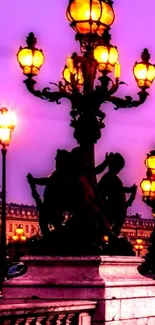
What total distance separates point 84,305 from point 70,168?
8.01 feet

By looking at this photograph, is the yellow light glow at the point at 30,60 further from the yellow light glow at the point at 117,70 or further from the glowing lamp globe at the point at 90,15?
the yellow light glow at the point at 117,70

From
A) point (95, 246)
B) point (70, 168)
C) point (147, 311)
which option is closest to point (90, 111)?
point (70, 168)

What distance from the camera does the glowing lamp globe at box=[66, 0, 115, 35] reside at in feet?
53.5

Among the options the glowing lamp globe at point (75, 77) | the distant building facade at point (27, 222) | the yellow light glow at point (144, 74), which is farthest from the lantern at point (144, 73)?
the distant building facade at point (27, 222)

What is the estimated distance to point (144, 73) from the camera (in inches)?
691

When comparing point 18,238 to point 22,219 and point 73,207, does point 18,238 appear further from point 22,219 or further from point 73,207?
point 22,219

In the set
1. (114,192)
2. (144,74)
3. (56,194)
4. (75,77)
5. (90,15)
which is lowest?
(56,194)

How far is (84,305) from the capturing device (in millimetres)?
13797

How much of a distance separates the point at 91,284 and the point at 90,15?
4.84 meters

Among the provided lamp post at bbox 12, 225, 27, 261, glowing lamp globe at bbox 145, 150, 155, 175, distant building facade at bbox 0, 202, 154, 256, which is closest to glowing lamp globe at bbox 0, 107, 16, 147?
glowing lamp globe at bbox 145, 150, 155, 175

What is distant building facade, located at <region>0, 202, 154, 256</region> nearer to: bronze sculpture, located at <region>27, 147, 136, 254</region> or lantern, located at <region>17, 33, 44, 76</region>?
lantern, located at <region>17, 33, 44, 76</region>

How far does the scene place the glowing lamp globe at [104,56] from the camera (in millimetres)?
16359

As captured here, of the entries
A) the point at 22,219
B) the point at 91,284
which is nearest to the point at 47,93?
the point at 91,284

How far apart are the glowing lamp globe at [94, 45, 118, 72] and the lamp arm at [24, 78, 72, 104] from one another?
0.79m
